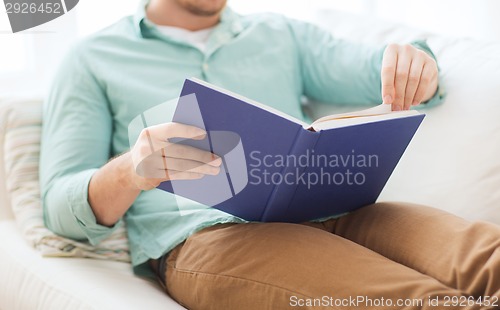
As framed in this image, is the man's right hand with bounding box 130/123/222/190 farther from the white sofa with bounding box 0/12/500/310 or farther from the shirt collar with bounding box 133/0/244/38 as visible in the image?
the shirt collar with bounding box 133/0/244/38

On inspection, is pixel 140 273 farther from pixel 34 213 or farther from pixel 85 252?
pixel 34 213

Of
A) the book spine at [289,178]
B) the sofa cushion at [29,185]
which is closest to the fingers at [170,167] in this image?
the book spine at [289,178]

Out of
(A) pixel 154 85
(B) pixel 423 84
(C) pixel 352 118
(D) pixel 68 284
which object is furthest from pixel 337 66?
(D) pixel 68 284

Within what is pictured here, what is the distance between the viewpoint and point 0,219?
1.41 meters

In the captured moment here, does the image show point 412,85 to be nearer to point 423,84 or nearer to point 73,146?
point 423,84

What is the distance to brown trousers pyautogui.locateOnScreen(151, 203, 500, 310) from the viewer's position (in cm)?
94

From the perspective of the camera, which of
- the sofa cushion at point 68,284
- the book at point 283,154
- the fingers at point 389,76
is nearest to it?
the book at point 283,154

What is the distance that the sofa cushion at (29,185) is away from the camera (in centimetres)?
126

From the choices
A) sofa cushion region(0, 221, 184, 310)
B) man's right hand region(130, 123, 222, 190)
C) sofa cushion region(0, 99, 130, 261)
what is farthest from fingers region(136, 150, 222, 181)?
sofa cushion region(0, 99, 130, 261)

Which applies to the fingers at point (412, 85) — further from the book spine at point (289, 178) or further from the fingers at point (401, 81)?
the book spine at point (289, 178)

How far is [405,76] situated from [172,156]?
1.55ft

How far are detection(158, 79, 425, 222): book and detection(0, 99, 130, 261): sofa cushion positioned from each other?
0.31 metres

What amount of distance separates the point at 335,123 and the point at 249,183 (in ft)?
0.52

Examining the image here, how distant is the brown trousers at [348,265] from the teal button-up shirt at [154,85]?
95 mm
